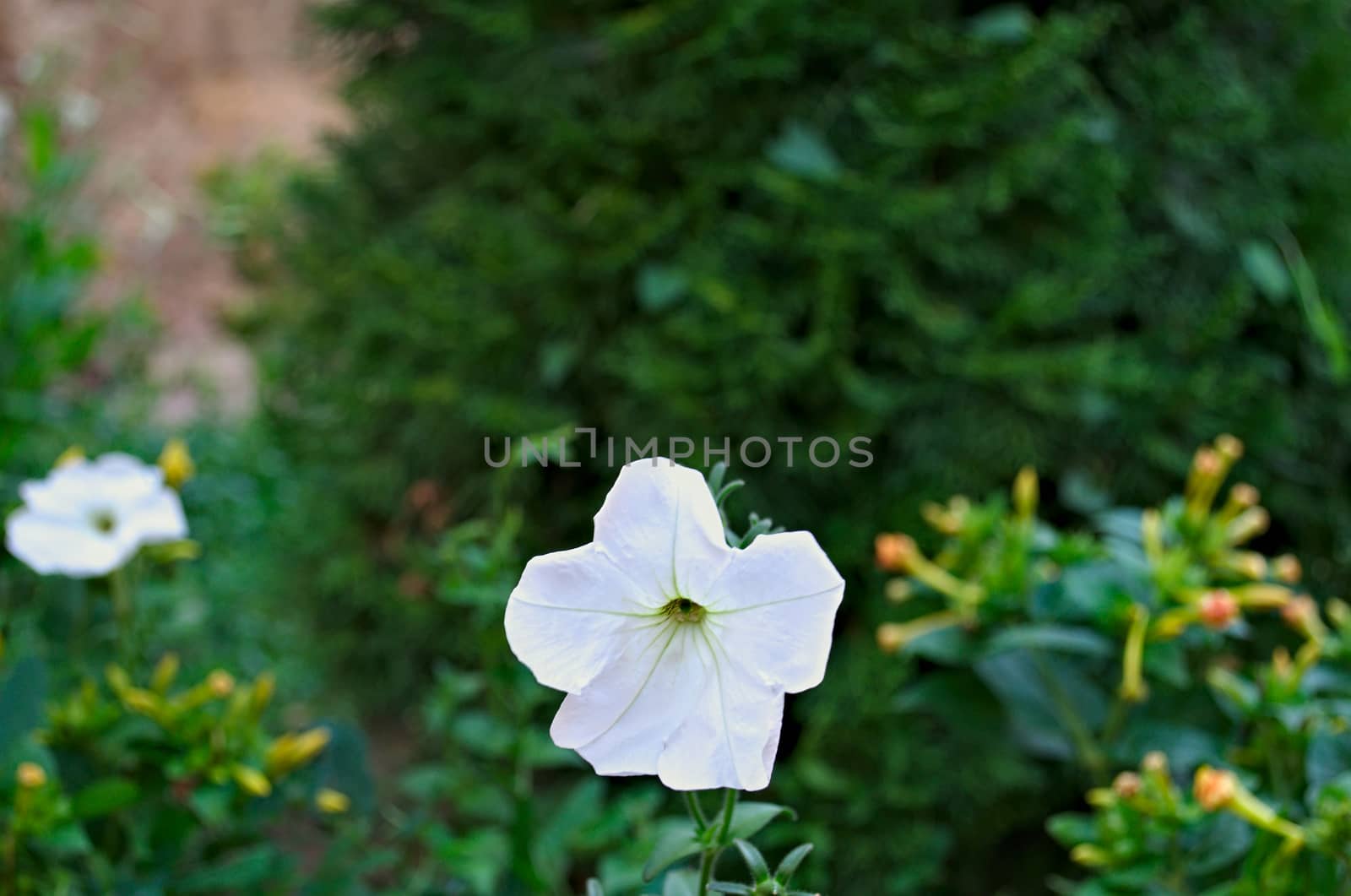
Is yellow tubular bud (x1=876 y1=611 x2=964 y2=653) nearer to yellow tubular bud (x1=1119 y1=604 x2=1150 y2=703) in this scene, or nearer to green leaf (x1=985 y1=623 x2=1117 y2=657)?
green leaf (x1=985 y1=623 x2=1117 y2=657)

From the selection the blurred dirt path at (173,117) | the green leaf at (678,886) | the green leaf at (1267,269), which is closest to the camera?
the green leaf at (678,886)

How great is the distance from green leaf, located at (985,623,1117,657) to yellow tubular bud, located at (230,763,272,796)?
2.31ft

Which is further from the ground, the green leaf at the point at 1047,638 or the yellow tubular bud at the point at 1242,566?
the yellow tubular bud at the point at 1242,566

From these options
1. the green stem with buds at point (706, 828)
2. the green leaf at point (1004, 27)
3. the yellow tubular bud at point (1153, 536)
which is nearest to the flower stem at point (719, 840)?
the green stem with buds at point (706, 828)

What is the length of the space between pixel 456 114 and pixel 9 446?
816mm

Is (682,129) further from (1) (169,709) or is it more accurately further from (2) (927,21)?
(1) (169,709)

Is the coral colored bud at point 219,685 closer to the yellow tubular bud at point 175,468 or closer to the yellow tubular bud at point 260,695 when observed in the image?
the yellow tubular bud at point 260,695

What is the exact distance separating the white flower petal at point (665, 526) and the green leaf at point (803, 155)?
37.0 inches

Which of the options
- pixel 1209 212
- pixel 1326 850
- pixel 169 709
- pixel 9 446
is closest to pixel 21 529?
pixel 169 709

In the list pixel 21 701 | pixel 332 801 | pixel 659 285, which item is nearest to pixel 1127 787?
pixel 332 801

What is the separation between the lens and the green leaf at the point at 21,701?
38.5 inches

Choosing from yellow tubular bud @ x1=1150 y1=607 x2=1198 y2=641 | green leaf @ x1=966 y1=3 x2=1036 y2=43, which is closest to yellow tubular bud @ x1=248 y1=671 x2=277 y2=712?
yellow tubular bud @ x1=1150 y1=607 x2=1198 y2=641

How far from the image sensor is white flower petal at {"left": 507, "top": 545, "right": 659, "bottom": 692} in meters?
0.57

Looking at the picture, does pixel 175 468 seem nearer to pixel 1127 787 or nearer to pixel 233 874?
pixel 233 874
